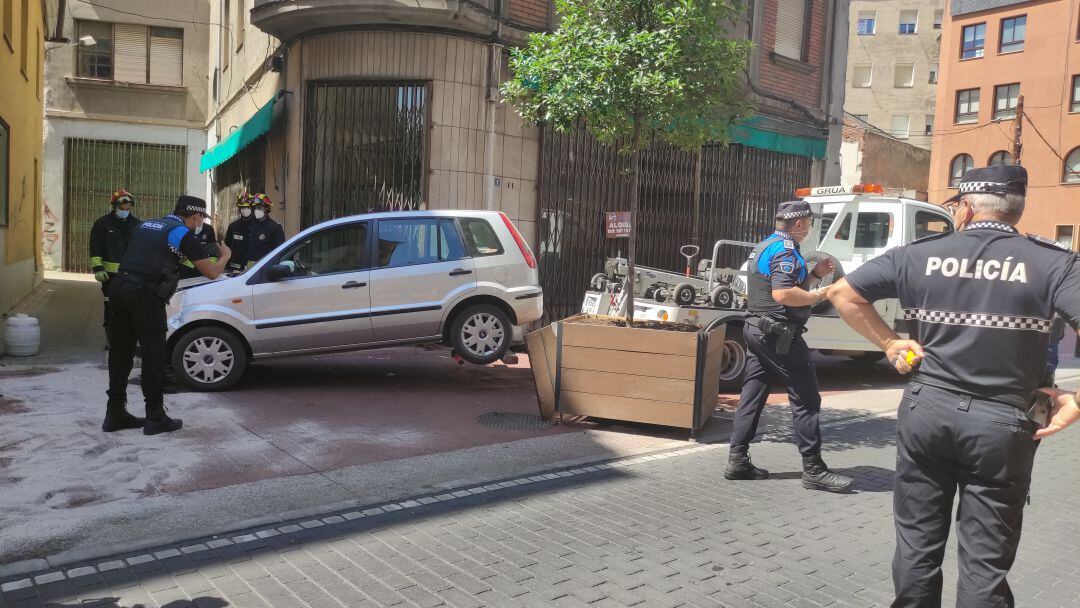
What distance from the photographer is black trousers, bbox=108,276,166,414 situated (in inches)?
251

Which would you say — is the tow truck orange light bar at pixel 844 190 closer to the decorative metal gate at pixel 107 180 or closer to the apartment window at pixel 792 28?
the apartment window at pixel 792 28

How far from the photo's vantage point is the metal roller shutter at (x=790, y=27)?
16062 millimetres

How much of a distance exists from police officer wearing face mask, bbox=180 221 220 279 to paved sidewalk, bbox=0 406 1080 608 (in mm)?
2899

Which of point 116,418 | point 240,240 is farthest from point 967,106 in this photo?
point 116,418

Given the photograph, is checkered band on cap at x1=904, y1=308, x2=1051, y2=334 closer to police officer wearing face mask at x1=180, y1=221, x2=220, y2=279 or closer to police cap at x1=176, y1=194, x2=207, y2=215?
police officer wearing face mask at x1=180, y1=221, x2=220, y2=279

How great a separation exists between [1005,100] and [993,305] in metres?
39.9

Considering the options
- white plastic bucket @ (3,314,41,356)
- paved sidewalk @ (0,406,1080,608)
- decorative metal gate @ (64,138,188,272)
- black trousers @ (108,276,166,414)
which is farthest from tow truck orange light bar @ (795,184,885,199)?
decorative metal gate @ (64,138,188,272)

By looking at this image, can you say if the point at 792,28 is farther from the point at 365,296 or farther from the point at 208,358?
the point at 208,358

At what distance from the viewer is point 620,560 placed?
4.25 metres

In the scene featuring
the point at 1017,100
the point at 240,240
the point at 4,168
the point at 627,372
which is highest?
the point at 1017,100

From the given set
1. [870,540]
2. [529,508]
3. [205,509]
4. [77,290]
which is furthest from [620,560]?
[77,290]

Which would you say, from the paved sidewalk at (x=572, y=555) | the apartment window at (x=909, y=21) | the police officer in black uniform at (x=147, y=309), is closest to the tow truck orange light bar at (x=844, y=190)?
the paved sidewalk at (x=572, y=555)

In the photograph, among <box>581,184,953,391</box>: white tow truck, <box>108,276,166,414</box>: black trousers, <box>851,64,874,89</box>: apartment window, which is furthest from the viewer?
<box>851,64,874,89</box>: apartment window

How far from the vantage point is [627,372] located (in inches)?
277
